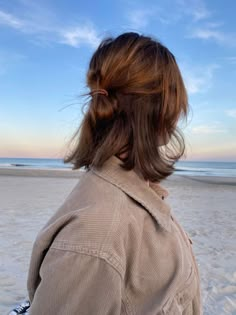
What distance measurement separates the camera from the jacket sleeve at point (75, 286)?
88cm

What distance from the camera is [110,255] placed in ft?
2.97

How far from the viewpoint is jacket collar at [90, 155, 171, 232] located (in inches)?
41.0

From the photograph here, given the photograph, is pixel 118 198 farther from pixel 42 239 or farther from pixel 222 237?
pixel 222 237

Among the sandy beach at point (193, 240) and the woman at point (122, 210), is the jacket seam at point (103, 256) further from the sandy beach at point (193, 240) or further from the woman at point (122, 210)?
the sandy beach at point (193, 240)

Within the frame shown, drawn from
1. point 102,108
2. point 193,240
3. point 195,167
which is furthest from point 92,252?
point 195,167

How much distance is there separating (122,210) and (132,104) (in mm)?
316

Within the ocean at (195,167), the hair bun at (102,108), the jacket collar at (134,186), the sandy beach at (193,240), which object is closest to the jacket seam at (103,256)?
the jacket collar at (134,186)

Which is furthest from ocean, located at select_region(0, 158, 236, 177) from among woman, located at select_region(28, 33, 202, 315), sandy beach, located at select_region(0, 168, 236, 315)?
woman, located at select_region(28, 33, 202, 315)

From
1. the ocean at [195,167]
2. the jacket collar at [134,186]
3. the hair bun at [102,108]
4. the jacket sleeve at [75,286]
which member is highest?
the hair bun at [102,108]

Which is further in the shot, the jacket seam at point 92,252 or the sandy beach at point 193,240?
the sandy beach at point 193,240

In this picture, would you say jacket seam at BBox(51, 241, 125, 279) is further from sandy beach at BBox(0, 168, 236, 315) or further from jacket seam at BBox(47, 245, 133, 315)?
sandy beach at BBox(0, 168, 236, 315)

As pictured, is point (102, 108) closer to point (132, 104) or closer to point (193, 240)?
point (132, 104)

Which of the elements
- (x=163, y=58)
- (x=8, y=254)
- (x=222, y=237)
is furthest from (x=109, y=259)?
(x=222, y=237)

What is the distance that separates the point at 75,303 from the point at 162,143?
21.0 inches
